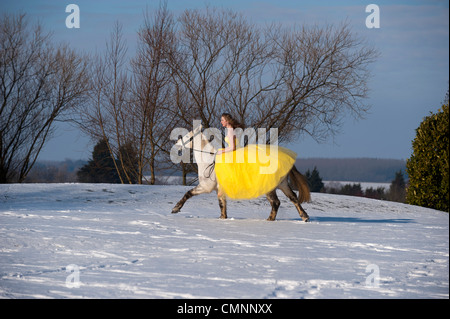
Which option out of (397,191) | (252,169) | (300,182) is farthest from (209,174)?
(397,191)

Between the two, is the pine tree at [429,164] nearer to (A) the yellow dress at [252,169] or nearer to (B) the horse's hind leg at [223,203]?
(A) the yellow dress at [252,169]

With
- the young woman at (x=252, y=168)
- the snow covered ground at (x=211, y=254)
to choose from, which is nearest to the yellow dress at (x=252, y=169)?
the young woman at (x=252, y=168)

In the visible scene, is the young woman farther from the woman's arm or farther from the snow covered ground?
the snow covered ground

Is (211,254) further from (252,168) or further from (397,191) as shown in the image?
(397,191)

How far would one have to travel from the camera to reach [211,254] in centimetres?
611

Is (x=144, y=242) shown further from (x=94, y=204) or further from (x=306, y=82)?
(x=306, y=82)

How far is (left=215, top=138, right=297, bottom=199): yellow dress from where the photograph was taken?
813cm

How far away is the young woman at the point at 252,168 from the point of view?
8.14m

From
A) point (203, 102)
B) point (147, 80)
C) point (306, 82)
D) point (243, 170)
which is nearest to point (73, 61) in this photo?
point (147, 80)

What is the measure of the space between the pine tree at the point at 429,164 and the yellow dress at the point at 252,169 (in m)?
4.25

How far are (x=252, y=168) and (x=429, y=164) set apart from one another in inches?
194

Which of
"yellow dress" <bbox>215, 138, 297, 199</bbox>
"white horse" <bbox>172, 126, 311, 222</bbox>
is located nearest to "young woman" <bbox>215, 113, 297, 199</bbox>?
"yellow dress" <bbox>215, 138, 297, 199</bbox>

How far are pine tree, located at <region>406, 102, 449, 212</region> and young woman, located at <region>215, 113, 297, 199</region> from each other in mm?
4196
